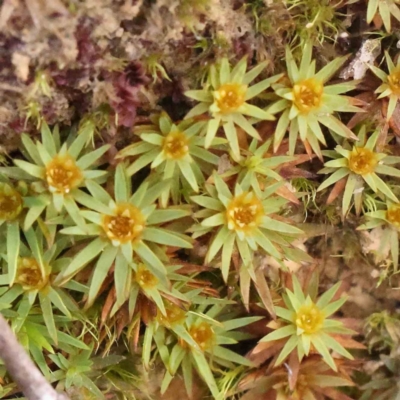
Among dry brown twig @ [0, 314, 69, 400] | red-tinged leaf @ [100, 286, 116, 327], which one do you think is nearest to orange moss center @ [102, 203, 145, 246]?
red-tinged leaf @ [100, 286, 116, 327]

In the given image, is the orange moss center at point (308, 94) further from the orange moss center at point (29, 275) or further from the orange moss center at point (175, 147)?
the orange moss center at point (29, 275)

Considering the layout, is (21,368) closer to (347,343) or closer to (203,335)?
(203,335)

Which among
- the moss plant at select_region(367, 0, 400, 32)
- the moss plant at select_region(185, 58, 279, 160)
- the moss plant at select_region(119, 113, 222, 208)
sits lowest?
the moss plant at select_region(119, 113, 222, 208)

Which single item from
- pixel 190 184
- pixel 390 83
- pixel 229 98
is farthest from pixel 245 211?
pixel 390 83

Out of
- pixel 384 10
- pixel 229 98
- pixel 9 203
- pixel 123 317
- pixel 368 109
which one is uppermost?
pixel 384 10

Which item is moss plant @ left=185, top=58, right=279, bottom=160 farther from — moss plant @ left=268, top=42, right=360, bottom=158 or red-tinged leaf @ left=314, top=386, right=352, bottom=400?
red-tinged leaf @ left=314, top=386, right=352, bottom=400

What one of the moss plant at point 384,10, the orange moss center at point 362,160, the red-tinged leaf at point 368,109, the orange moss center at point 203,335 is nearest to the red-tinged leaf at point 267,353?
the orange moss center at point 203,335

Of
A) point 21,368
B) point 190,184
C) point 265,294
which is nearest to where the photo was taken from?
point 21,368
